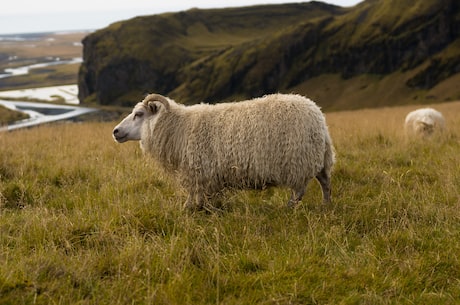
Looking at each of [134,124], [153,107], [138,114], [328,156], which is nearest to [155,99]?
[153,107]

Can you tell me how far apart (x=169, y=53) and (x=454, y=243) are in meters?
159

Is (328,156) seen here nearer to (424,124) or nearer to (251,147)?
(251,147)

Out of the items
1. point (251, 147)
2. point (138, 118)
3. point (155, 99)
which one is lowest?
point (251, 147)

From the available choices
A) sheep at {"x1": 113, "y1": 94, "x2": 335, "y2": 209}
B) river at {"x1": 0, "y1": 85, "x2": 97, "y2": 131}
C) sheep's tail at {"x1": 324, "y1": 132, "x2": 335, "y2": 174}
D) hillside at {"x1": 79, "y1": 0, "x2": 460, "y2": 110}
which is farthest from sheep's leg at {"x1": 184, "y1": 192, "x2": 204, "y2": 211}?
hillside at {"x1": 79, "y1": 0, "x2": 460, "y2": 110}

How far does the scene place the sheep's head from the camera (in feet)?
25.0

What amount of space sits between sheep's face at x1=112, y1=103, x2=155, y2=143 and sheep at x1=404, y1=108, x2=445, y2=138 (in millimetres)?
8353

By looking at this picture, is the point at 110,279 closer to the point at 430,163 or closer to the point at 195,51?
the point at 430,163

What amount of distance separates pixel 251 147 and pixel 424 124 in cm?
879

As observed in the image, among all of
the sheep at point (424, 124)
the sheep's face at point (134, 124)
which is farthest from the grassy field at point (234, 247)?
the sheep at point (424, 124)

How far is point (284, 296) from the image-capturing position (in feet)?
12.8

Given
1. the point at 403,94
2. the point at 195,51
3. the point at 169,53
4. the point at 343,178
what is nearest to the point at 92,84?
the point at 169,53

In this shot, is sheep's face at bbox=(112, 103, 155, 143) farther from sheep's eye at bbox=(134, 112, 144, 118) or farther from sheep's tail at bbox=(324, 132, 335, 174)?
sheep's tail at bbox=(324, 132, 335, 174)

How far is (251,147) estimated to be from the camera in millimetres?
6582

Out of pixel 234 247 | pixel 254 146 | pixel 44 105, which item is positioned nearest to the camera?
pixel 234 247
